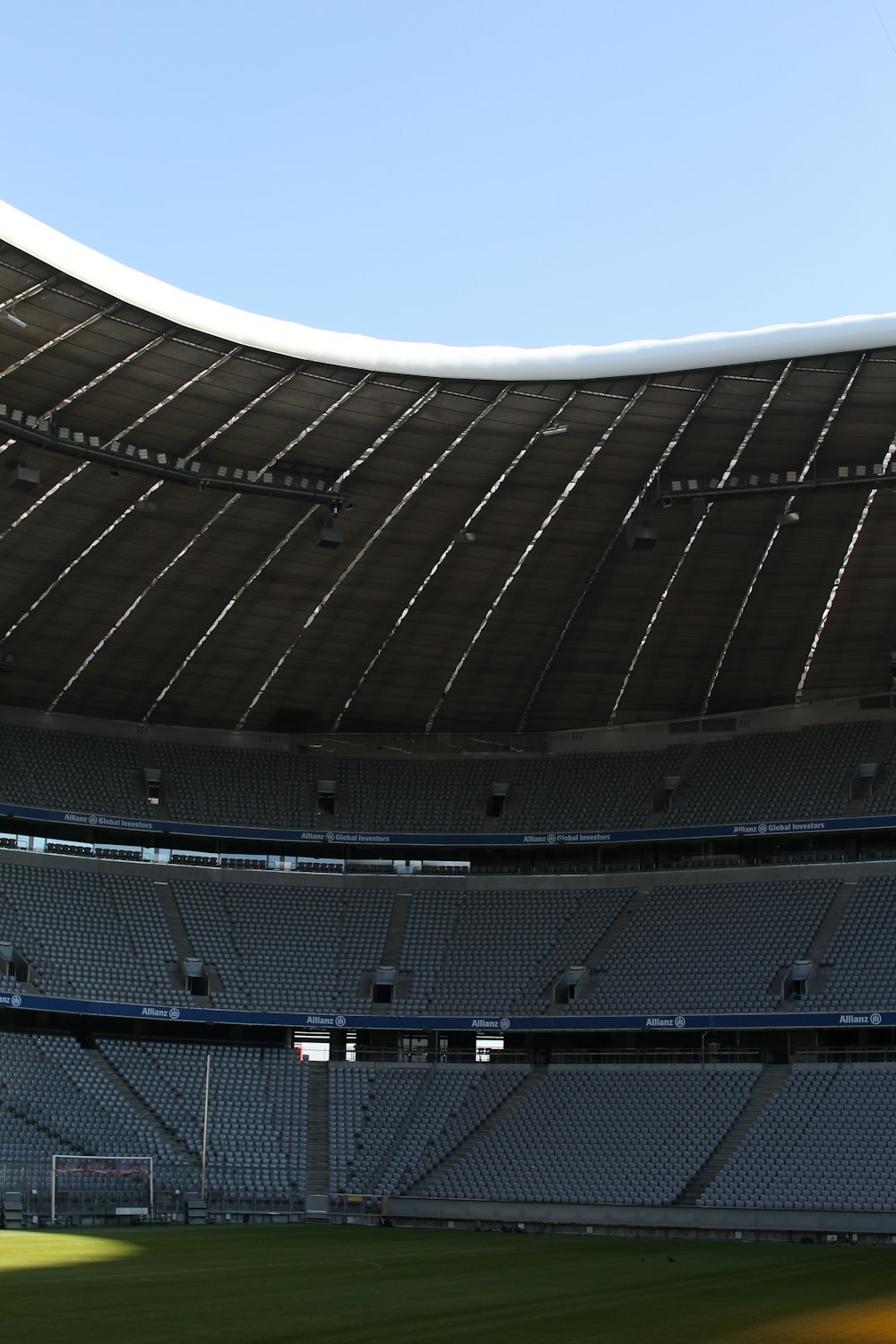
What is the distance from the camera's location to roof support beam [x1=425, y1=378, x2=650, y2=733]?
37906 millimetres

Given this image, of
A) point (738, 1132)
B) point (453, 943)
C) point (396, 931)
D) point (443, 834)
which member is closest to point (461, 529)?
point (443, 834)

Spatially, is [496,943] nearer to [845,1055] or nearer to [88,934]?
[845,1055]

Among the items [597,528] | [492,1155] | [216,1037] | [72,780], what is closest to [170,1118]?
[216,1037]

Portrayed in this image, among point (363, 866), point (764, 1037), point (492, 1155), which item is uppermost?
point (363, 866)

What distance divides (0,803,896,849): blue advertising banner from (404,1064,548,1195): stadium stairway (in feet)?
28.2

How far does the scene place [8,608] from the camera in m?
47.9

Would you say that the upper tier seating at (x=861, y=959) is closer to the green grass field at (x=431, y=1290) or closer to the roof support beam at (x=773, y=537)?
the roof support beam at (x=773, y=537)

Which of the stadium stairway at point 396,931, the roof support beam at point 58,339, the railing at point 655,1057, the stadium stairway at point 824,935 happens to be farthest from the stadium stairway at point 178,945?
the roof support beam at point 58,339

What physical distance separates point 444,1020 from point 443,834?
8078mm

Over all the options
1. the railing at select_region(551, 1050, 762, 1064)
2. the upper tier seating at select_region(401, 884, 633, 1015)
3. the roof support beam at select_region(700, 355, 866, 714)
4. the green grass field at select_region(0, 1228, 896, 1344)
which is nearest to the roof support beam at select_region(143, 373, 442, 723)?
the roof support beam at select_region(700, 355, 866, 714)

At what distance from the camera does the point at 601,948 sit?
51.8 metres

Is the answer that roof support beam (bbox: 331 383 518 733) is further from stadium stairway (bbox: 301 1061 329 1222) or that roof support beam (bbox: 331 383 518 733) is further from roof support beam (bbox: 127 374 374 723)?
stadium stairway (bbox: 301 1061 329 1222)

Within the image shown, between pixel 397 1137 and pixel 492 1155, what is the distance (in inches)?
129

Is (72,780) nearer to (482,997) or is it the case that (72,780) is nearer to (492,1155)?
(482,997)
